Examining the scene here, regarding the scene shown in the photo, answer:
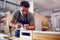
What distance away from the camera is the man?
1446 mm

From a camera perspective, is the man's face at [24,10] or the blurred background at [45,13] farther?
the man's face at [24,10]

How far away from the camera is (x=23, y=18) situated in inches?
58.2

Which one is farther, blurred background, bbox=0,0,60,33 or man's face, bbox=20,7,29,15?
man's face, bbox=20,7,29,15

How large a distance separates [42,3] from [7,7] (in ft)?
2.05

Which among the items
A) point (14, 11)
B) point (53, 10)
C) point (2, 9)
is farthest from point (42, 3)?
point (2, 9)

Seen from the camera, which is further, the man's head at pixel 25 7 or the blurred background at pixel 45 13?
the man's head at pixel 25 7

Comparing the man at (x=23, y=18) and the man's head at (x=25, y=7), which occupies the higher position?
the man's head at (x=25, y=7)

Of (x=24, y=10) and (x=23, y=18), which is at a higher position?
(x=24, y=10)

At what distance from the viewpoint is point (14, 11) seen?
5.14 ft

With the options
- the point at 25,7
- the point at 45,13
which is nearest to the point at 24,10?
the point at 25,7

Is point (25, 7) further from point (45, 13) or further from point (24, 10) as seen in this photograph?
point (45, 13)

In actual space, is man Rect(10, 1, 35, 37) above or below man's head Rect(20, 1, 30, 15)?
below

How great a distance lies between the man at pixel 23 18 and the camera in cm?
145

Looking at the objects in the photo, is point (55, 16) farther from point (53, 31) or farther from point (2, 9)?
point (2, 9)
